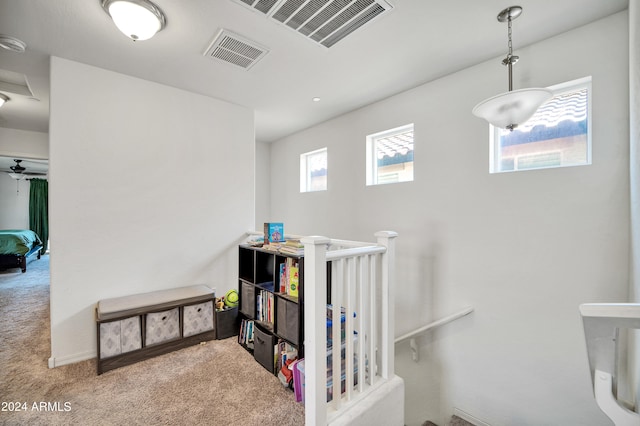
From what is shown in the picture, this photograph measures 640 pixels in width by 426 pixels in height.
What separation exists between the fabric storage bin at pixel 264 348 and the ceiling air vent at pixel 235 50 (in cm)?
231

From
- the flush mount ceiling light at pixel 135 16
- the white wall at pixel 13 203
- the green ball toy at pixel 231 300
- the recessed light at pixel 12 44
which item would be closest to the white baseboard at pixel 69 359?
the green ball toy at pixel 231 300

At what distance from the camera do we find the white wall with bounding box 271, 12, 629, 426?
1.74 meters

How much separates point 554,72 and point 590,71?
0.20m

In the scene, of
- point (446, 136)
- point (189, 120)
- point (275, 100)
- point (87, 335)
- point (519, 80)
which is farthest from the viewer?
point (275, 100)

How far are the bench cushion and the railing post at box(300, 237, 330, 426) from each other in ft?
5.20

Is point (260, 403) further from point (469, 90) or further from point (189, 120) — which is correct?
point (469, 90)

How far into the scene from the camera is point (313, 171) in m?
4.18

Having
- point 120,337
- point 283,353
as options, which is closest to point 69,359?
point 120,337

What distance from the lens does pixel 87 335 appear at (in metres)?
2.30

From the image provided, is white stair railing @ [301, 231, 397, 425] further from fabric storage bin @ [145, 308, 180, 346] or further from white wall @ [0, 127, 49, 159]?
white wall @ [0, 127, 49, 159]

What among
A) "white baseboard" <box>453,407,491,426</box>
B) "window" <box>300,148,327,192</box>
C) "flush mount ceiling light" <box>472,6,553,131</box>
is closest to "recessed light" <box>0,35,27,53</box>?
"window" <box>300,148,327,192</box>

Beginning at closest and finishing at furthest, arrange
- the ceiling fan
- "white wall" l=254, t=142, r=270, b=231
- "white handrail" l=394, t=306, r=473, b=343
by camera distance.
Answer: "white handrail" l=394, t=306, r=473, b=343 → "white wall" l=254, t=142, r=270, b=231 → the ceiling fan

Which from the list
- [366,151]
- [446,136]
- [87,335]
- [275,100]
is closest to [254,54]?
[275,100]

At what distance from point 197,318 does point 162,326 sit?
0.96ft
